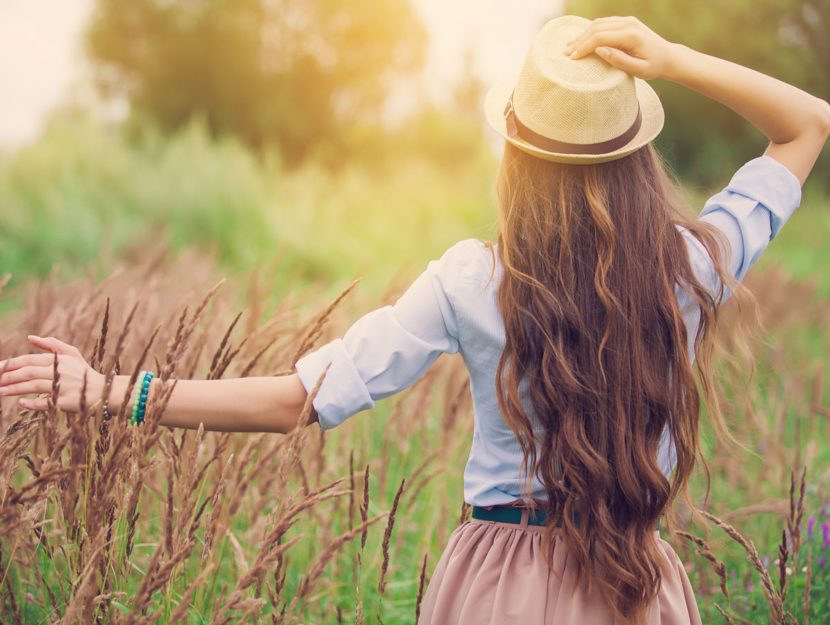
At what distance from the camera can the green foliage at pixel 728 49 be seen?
1577 cm

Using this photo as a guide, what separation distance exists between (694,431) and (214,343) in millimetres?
1769

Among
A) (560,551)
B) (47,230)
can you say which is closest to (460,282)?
(560,551)

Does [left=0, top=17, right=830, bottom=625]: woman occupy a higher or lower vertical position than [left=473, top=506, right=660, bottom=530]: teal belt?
higher

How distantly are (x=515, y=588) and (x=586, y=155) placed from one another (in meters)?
0.84

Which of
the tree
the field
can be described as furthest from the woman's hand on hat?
the tree

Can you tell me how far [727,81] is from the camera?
156 cm

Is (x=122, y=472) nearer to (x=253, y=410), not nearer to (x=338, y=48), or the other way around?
(x=253, y=410)

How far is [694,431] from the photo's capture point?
1.46 metres

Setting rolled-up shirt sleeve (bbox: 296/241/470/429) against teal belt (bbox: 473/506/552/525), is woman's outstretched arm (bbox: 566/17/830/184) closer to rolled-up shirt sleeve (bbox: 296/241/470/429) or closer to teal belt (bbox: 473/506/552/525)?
rolled-up shirt sleeve (bbox: 296/241/470/429)

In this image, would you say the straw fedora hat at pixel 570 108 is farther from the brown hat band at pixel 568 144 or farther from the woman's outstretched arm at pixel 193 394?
the woman's outstretched arm at pixel 193 394

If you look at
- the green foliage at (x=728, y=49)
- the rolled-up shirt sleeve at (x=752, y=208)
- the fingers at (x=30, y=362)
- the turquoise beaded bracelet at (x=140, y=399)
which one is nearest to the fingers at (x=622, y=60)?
the rolled-up shirt sleeve at (x=752, y=208)

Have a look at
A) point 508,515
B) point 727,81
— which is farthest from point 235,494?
point 727,81

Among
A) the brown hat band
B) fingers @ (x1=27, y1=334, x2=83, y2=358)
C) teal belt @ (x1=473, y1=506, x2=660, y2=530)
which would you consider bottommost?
teal belt @ (x1=473, y1=506, x2=660, y2=530)

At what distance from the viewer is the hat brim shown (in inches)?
54.9
